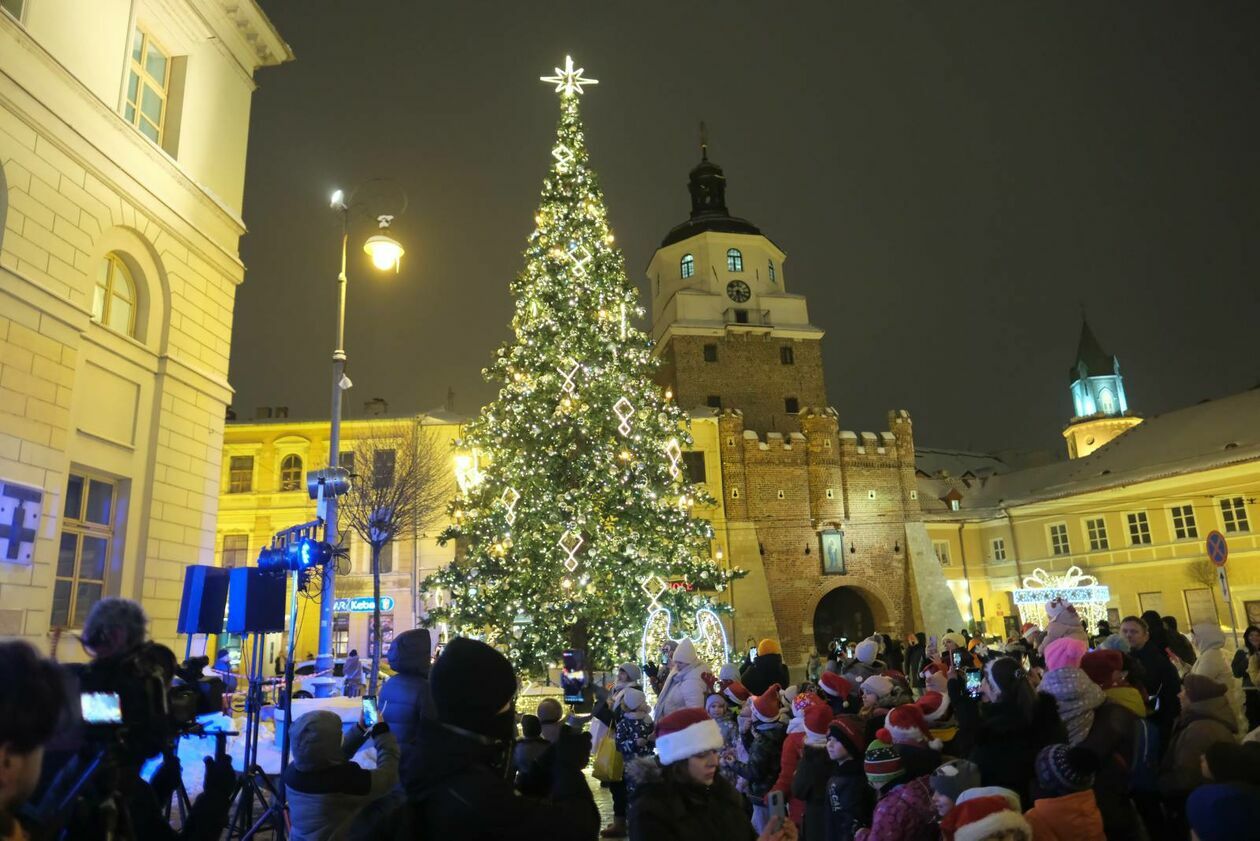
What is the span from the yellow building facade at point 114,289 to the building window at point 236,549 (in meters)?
21.6

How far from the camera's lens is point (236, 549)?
33250 millimetres

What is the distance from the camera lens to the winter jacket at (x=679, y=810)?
295cm

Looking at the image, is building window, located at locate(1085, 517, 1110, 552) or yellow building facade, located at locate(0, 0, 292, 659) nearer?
yellow building facade, located at locate(0, 0, 292, 659)

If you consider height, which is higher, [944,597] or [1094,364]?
[1094,364]

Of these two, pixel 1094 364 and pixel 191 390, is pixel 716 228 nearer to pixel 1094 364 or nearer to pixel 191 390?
pixel 191 390

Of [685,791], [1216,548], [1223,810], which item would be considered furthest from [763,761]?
[1216,548]

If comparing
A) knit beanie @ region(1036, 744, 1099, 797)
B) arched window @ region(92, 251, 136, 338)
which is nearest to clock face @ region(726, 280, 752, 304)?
arched window @ region(92, 251, 136, 338)

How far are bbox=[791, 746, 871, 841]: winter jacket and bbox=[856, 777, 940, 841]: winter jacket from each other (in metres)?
0.58

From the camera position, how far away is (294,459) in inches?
1353

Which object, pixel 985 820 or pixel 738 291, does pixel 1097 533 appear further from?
pixel 985 820

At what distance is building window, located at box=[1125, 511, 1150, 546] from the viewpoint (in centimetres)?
3322

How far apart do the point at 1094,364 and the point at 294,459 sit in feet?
229

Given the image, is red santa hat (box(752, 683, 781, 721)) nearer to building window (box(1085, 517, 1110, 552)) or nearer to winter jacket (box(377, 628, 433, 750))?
winter jacket (box(377, 628, 433, 750))

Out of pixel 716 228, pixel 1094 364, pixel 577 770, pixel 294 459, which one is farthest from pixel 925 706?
pixel 1094 364
